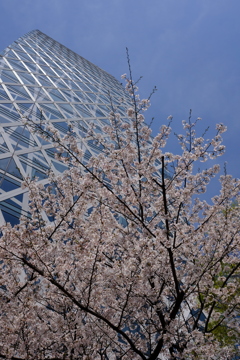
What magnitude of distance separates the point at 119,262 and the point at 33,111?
15.4 meters

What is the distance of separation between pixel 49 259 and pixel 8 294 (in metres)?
1.30

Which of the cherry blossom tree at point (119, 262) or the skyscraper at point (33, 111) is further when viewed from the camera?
the skyscraper at point (33, 111)

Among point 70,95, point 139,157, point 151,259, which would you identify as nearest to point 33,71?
point 70,95

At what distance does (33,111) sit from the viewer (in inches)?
749

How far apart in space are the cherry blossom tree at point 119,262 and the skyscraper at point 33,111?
140 centimetres

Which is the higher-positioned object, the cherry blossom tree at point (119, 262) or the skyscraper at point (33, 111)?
the skyscraper at point (33, 111)

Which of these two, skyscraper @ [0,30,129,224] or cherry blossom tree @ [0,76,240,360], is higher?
skyscraper @ [0,30,129,224]

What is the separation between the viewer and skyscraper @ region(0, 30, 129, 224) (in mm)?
11578

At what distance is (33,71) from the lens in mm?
27078

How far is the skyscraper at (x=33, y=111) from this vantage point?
11.6 metres

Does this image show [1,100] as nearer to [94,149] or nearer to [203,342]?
[94,149]

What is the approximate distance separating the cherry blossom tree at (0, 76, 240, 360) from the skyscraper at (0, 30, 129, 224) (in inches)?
55.2

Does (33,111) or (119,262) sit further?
(33,111)

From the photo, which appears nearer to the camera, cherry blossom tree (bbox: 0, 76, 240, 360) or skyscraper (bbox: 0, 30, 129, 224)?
cherry blossom tree (bbox: 0, 76, 240, 360)
